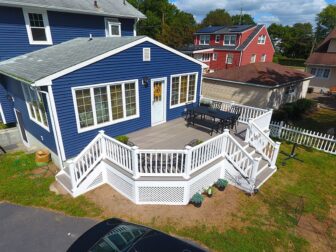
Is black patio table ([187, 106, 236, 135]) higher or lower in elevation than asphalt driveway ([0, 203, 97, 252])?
higher

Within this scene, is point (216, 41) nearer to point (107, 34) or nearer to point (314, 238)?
point (107, 34)

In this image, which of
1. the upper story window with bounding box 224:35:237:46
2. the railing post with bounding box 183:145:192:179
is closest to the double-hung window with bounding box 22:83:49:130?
the railing post with bounding box 183:145:192:179

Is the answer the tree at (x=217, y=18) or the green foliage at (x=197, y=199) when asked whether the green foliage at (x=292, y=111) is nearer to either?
the green foliage at (x=197, y=199)

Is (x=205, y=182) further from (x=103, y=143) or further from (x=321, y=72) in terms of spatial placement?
(x=321, y=72)

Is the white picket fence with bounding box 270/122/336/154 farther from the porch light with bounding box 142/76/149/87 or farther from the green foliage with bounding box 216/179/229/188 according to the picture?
the porch light with bounding box 142/76/149/87

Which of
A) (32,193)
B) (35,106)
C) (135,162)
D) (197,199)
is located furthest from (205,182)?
(35,106)

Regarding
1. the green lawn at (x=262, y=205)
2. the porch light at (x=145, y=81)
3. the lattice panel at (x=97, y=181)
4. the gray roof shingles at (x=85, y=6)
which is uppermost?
the gray roof shingles at (x=85, y=6)

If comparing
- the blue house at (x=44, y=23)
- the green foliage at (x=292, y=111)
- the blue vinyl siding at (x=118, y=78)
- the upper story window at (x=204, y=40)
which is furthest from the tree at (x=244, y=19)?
the blue vinyl siding at (x=118, y=78)
